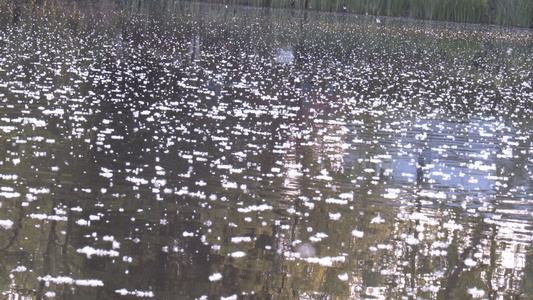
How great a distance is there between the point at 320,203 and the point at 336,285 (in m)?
2.09

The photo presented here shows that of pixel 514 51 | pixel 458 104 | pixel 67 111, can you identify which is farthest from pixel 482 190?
pixel 514 51

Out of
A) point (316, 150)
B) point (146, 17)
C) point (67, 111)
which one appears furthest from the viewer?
point (146, 17)

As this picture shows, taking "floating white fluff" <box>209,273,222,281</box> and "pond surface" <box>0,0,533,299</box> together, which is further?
"pond surface" <box>0,0,533,299</box>

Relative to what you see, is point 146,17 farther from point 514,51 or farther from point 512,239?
point 512,239

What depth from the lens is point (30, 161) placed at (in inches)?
319

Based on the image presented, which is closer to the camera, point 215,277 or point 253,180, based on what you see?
point 215,277

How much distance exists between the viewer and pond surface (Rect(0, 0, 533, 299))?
560cm

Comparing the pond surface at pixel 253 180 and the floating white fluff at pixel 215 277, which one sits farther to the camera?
the pond surface at pixel 253 180

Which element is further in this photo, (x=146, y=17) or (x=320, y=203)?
(x=146, y=17)

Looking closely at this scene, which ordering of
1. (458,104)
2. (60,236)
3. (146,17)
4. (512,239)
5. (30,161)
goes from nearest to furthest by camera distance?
(60,236) → (512,239) → (30,161) → (458,104) → (146,17)

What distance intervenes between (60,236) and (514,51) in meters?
23.8

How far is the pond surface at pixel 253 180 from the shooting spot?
5.60 m

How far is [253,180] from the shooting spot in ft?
26.8

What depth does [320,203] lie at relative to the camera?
754 cm
